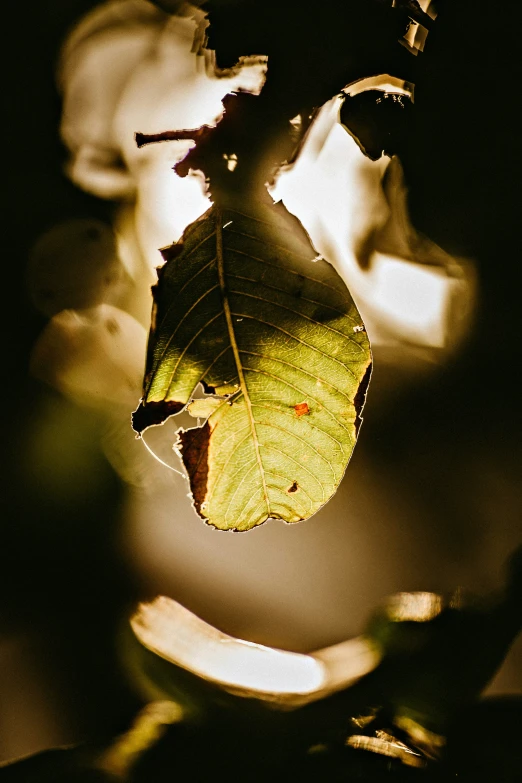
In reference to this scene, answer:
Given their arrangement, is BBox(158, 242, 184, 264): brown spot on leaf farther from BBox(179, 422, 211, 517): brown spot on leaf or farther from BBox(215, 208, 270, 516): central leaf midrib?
BBox(179, 422, 211, 517): brown spot on leaf

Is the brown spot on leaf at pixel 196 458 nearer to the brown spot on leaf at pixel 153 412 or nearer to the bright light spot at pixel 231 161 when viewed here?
the brown spot on leaf at pixel 153 412

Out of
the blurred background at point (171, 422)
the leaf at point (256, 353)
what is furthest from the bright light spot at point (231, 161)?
the blurred background at point (171, 422)

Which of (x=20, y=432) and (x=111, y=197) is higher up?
(x=111, y=197)

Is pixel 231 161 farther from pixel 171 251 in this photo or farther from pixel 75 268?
pixel 75 268

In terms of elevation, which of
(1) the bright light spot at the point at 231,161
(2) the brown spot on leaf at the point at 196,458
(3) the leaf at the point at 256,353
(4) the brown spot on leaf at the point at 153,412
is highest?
(1) the bright light spot at the point at 231,161

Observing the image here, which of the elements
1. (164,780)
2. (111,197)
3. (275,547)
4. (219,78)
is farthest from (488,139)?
(164,780)

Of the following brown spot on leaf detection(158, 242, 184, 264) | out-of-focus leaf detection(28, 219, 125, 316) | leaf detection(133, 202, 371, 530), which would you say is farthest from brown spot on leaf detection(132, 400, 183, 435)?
out-of-focus leaf detection(28, 219, 125, 316)

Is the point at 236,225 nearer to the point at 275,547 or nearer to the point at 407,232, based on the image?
the point at 407,232

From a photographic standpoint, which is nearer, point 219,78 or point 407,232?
point 219,78
